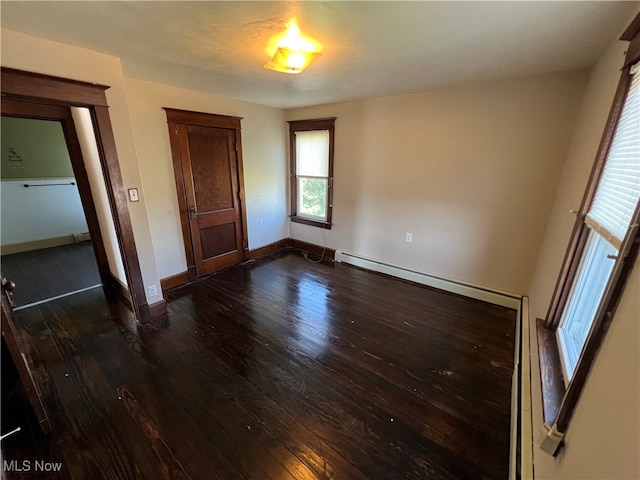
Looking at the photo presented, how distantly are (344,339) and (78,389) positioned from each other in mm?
1992

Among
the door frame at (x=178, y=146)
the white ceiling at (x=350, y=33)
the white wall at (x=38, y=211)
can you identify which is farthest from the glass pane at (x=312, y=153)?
the white wall at (x=38, y=211)

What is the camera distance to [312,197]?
4367mm

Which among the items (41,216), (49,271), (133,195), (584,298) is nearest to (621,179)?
(584,298)

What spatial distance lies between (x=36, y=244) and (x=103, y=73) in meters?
4.07

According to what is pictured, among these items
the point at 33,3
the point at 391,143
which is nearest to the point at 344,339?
the point at 391,143

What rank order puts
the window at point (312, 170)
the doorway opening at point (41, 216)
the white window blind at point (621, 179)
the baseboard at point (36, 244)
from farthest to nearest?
the baseboard at point (36, 244) < the window at point (312, 170) < the doorway opening at point (41, 216) < the white window blind at point (621, 179)

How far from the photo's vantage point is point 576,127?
224cm

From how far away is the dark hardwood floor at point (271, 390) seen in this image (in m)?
1.42

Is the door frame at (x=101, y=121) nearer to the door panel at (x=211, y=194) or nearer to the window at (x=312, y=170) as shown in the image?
the door panel at (x=211, y=194)

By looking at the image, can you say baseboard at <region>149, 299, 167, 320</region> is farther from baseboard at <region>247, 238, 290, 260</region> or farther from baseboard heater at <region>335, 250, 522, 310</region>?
baseboard heater at <region>335, 250, 522, 310</region>

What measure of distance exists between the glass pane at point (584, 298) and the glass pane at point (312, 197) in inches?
123

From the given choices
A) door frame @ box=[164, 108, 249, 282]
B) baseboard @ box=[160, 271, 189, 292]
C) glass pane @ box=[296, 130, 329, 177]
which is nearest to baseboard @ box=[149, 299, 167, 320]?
baseboard @ box=[160, 271, 189, 292]

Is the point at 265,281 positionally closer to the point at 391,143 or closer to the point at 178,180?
the point at 178,180

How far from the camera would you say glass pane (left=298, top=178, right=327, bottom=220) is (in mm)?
4207
